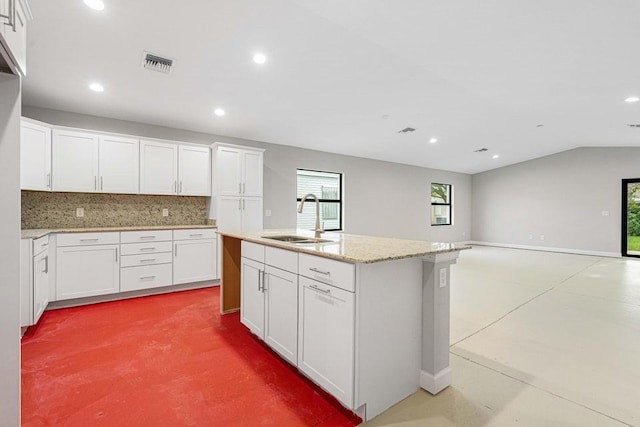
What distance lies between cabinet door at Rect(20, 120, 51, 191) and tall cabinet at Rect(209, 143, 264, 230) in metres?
1.90

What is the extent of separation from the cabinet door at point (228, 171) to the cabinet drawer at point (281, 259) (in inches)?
96.8

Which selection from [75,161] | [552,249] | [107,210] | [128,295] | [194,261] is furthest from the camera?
[552,249]

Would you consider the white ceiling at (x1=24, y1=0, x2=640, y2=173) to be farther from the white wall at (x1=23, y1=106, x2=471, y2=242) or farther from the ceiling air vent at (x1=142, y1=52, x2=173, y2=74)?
the white wall at (x1=23, y1=106, x2=471, y2=242)

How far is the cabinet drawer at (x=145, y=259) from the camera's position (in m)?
3.77

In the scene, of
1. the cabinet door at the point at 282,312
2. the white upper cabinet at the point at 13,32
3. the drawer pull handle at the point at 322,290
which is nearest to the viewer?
the white upper cabinet at the point at 13,32

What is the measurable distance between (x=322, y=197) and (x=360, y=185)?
3.54 feet

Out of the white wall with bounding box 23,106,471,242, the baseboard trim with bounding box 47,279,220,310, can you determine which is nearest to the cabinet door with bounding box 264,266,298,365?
the baseboard trim with bounding box 47,279,220,310

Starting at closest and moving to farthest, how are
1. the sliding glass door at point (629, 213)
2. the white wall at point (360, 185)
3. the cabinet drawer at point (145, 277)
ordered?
the cabinet drawer at point (145, 277) → the white wall at point (360, 185) → the sliding glass door at point (629, 213)

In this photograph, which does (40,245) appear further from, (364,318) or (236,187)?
(364,318)

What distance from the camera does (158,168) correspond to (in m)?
4.18

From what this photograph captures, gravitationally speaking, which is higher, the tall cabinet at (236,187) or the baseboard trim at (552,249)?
the tall cabinet at (236,187)

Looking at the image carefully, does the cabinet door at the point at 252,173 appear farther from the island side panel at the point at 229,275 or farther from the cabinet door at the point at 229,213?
the island side panel at the point at 229,275

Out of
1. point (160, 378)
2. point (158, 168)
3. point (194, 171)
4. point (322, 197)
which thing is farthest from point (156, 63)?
Answer: point (322, 197)

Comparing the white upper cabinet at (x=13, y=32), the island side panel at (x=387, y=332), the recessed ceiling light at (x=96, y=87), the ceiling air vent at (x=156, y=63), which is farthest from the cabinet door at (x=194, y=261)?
the island side panel at (x=387, y=332)
